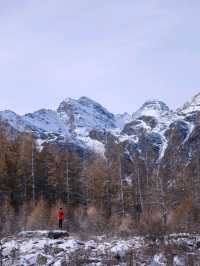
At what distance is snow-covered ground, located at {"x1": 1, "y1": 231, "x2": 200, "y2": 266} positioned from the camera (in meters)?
27.6

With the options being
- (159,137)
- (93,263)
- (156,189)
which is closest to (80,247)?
(93,263)

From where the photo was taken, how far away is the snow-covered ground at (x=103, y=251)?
90.7ft

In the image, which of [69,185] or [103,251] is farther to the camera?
[69,185]

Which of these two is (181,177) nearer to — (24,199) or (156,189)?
(156,189)

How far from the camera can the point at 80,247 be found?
3014 cm

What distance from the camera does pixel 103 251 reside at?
2959cm

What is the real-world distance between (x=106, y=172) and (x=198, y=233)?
3002cm

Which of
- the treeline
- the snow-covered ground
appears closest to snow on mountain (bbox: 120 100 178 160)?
the treeline

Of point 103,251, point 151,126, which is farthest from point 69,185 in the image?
point 151,126

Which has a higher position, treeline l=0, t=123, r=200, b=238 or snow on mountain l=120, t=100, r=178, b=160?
snow on mountain l=120, t=100, r=178, b=160

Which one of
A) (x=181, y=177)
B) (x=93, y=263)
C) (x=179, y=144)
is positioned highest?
(x=179, y=144)

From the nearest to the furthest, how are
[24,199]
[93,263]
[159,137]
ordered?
[93,263]
[24,199]
[159,137]

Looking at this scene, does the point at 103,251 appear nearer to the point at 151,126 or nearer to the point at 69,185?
the point at 69,185

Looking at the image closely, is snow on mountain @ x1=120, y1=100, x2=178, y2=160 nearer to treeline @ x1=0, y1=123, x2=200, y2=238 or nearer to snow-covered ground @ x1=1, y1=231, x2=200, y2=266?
treeline @ x1=0, y1=123, x2=200, y2=238
